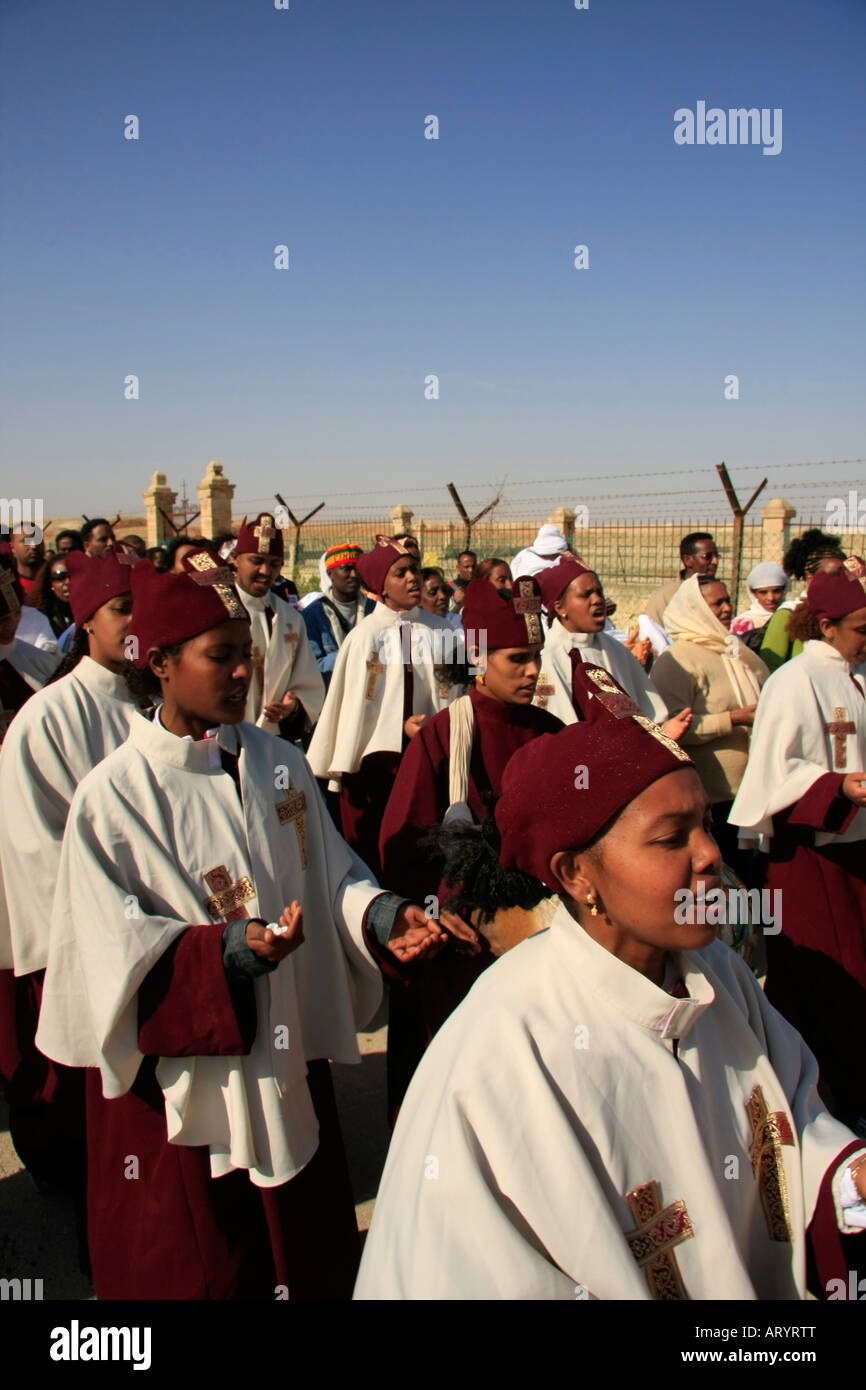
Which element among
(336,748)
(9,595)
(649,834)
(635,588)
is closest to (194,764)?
(649,834)

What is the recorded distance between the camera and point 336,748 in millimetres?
6973

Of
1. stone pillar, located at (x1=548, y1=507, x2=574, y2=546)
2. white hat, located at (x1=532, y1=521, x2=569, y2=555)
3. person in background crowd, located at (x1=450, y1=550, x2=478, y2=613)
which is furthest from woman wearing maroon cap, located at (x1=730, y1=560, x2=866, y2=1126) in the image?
stone pillar, located at (x1=548, y1=507, x2=574, y2=546)

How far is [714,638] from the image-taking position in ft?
22.5

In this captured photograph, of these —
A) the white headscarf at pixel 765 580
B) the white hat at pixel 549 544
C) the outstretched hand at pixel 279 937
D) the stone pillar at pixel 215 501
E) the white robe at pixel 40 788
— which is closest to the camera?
the outstretched hand at pixel 279 937

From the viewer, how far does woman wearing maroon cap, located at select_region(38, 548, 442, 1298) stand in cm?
277

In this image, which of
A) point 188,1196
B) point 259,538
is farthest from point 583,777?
point 259,538

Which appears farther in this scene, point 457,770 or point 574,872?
point 457,770

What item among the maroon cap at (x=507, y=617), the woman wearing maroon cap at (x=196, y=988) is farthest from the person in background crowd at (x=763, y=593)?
the woman wearing maroon cap at (x=196, y=988)

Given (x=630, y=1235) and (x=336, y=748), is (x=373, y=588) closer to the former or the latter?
(x=336, y=748)

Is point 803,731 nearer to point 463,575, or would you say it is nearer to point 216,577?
point 216,577

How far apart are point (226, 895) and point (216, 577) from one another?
38.2 inches

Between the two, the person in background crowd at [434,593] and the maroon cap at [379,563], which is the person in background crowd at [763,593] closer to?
the person in background crowd at [434,593]

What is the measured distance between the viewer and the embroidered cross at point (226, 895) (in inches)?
115

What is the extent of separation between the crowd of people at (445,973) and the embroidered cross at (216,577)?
15 mm
